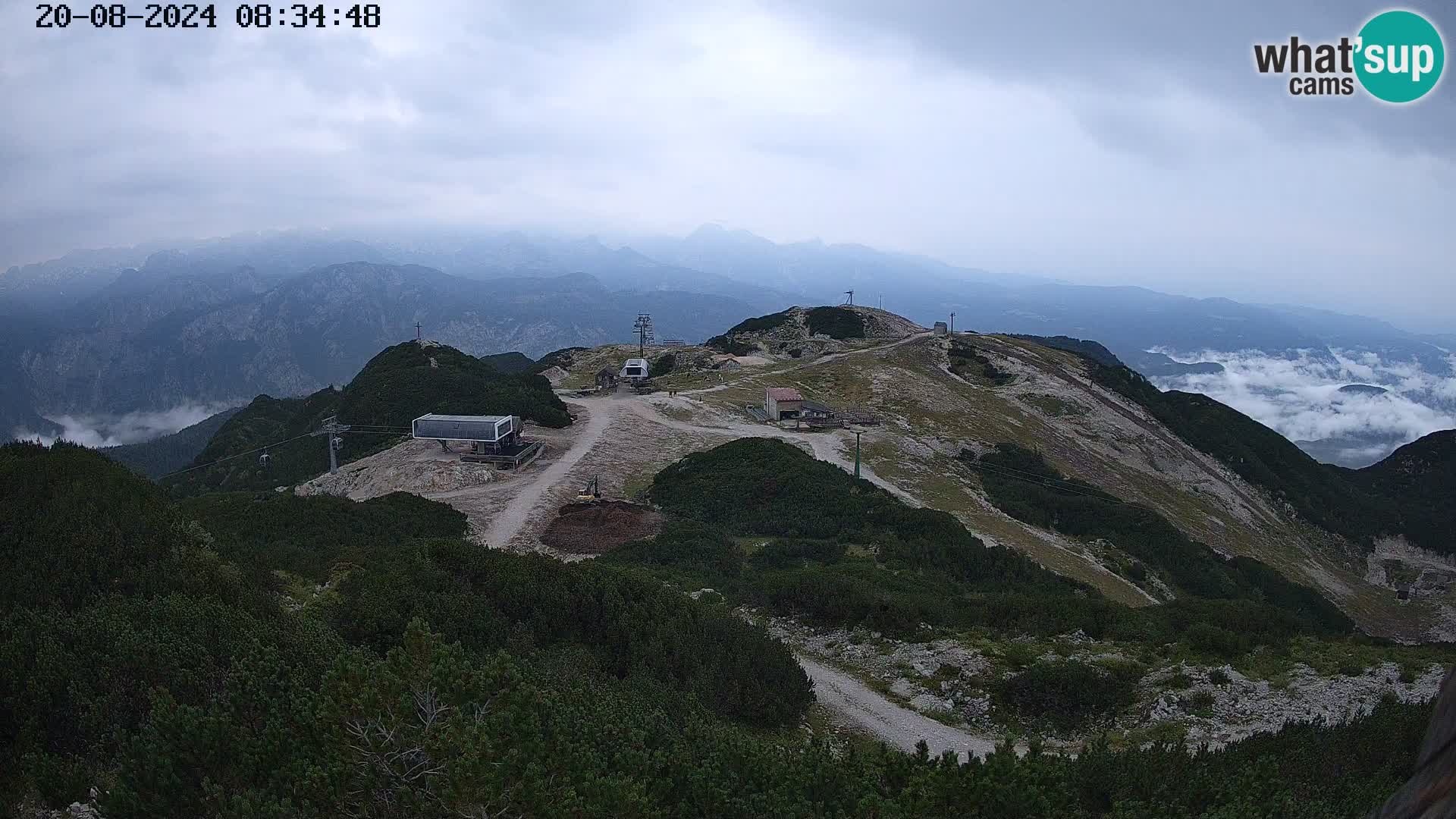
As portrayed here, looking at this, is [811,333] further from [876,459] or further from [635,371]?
[876,459]

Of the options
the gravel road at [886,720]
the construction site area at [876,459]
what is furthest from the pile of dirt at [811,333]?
the gravel road at [886,720]

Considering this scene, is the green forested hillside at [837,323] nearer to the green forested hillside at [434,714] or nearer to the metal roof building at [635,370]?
the metal roof building at [635,370]

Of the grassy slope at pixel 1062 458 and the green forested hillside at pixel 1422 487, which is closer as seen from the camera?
the grassy slope at pixel 1062 458

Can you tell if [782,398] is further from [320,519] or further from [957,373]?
[320,519]

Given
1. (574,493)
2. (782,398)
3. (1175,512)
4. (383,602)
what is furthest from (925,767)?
(1175,512)

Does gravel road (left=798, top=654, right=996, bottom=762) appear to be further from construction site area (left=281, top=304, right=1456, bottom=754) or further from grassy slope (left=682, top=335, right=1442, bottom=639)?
grassy slope (left=682, top=335, right=1442, bottom=639)

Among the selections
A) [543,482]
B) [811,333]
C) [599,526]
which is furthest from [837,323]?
[599,526]
